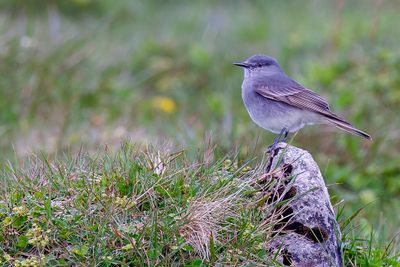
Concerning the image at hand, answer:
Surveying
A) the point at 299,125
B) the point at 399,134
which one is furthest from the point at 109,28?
the point at 299,125

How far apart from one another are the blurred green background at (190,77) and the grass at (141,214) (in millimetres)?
1030

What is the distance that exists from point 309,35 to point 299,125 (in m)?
6.55

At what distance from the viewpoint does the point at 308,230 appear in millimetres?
4773

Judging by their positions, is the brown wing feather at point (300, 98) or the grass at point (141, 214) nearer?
the grass at point (141, 214)

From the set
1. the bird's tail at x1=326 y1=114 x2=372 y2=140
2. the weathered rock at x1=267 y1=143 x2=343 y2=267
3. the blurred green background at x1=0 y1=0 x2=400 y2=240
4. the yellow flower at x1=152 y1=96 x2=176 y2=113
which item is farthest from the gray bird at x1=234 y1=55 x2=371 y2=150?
the yellow flower at x1=152 y1=96 x2=176 y2=113

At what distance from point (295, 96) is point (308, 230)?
6.17ft

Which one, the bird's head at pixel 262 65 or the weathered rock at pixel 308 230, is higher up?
the bird's head at pixel 262 65

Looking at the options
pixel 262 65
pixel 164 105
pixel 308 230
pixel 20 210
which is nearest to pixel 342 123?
pixel 262 65

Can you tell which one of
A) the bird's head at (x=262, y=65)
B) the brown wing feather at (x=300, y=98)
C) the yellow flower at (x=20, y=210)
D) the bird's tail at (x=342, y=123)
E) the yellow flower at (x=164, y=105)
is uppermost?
the bird's head at (x=262, y=65)

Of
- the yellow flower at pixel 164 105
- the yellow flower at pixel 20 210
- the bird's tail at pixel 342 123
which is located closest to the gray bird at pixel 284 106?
the bird's tail at pixel 342 123

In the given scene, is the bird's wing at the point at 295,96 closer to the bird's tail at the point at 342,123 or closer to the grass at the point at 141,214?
A: the bird's tail at the point at 342,123

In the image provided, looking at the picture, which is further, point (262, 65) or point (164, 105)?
point (164, 105)

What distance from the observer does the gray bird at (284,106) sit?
6219mm

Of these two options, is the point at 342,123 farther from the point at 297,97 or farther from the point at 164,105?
the point at 164,105
